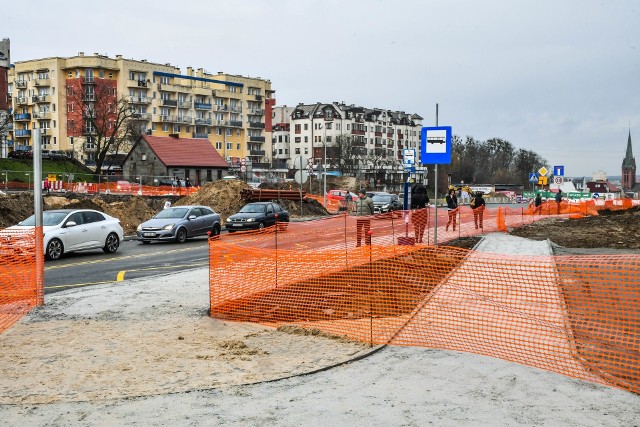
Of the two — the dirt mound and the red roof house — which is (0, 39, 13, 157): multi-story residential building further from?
the red roof house

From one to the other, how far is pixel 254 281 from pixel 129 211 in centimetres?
2596

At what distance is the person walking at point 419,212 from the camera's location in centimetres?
2061

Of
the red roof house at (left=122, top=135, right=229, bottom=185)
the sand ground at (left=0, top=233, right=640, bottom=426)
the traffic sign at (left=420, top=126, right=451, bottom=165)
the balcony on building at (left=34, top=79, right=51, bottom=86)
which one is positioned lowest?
the sand ground at (left=0, top=233, right=640, bottom=426)

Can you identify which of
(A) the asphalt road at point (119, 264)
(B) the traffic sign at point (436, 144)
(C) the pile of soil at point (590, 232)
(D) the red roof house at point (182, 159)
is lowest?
(C) the pile of soil at point (590, 232)

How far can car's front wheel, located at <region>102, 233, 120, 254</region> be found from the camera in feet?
70.3

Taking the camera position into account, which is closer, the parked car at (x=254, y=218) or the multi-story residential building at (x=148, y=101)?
the parked car at (x=254, y=218)

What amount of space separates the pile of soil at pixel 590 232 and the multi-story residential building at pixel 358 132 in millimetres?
76175

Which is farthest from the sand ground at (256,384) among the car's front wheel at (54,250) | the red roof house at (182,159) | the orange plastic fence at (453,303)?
the red roof house at (182,159)

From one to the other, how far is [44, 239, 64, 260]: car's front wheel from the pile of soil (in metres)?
16.0

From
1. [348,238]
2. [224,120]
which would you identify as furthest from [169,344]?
[224,120]

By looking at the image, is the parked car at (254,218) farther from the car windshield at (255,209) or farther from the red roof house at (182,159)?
the red roof house at (182,159)

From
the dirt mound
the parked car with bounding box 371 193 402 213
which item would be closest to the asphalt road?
the dirt mound

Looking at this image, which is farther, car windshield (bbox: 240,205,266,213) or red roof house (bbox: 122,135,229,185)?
red roof house (bbox: 122,135,229,185)

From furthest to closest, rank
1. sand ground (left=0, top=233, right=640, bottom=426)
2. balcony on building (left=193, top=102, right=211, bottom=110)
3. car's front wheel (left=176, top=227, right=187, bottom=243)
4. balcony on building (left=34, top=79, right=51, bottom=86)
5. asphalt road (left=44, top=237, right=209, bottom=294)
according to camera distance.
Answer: balcony on building (left=193, top=102, right=211, bottom=110) < balcony on building (left=34, top=79, right=51, bottom=86) < car's front wheel (left=176, top=227, right=187, bottom=243) < asphalt road (left=44, top=237, right=209, bottom=294) < sand ground (left=0, top=233, right=640, bottom=426)
